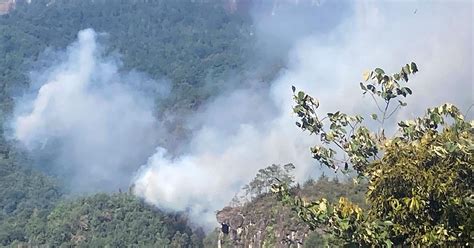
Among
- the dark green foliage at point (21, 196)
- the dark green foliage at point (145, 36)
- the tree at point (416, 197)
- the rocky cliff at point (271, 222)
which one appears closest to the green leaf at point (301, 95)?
the tree at point (416, 197)

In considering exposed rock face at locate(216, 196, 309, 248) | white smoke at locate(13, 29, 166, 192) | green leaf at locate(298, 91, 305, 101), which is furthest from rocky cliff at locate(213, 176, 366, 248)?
green leaf at locate(298, 91, 305, 101)

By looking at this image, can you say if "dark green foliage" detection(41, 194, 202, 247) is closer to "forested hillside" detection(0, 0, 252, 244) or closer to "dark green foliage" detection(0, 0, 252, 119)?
"forested hillside" detection(0, 0, 252, 244)

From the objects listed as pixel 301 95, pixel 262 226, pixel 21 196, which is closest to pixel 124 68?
pixel 21 196

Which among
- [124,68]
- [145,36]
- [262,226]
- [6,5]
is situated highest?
[6,5]

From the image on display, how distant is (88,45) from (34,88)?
23.8 m

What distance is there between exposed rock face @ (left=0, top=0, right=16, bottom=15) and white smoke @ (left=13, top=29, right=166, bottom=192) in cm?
3769

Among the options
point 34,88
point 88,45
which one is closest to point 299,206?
point 34,88

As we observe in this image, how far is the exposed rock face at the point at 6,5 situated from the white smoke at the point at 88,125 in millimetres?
37687

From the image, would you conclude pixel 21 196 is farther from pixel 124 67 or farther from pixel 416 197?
pixel 416 197

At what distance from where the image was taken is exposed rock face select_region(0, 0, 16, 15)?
124 meters

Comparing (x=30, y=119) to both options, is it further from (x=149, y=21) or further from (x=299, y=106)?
(x=299, y=106)

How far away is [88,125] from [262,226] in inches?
1507

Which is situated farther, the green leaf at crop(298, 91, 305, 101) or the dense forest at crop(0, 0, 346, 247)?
the dense forest at crop(0, 0, 346, 247)

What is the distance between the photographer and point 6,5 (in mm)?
125438
